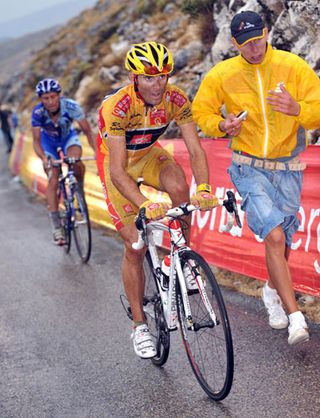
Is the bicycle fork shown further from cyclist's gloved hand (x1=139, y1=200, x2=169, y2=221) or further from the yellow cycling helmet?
the yellow cycling helmet

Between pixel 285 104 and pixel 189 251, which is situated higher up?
pixel 285 104

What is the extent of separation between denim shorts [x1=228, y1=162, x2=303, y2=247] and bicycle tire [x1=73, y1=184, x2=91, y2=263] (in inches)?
166

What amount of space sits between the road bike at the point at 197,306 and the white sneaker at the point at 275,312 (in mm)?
1052

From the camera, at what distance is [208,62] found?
12148 millimetres

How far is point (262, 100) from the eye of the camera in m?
5.32

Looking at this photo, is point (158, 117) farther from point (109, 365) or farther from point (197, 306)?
point (109, 365)

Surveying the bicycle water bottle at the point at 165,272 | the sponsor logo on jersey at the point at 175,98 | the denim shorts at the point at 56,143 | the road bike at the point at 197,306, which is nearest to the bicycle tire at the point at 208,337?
the road bike at the point at 197,306

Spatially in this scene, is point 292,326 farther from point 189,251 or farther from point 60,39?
point 60,39

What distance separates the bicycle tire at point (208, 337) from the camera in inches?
169

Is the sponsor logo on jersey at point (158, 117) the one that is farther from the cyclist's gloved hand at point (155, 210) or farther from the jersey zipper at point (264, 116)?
the cyclist's gloved hand at point (155, 210)

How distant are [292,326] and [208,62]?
8014mm

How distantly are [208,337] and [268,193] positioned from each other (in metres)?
1.41

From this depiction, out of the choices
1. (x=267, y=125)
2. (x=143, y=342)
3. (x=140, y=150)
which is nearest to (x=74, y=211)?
(x=140, y=150)

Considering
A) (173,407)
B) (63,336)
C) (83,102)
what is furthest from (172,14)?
(173,407)
